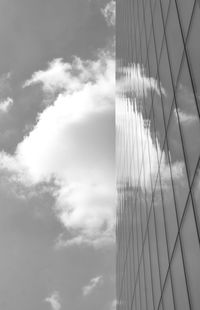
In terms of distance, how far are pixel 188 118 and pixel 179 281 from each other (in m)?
6.56

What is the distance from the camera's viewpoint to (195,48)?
1517cm

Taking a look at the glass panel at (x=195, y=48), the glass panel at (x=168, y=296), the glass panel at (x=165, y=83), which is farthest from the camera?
the glass panel at (x=165, y=83)

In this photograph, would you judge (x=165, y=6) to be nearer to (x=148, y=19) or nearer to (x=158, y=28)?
(x=158, y=28)

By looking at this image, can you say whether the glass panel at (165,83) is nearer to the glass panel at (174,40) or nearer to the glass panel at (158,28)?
the glass panel at (174,40)

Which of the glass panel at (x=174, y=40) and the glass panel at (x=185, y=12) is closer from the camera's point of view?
the glass panel at (x=185, y=12)

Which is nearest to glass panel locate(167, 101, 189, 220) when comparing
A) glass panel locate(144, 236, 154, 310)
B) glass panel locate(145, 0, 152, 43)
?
glass panel locate(144, 236, 154, 310)

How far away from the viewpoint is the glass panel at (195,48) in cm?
1487

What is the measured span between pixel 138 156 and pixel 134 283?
10.3m

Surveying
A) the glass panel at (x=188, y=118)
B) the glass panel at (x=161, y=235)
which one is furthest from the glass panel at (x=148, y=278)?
the glass panel at (x=188, y=118)

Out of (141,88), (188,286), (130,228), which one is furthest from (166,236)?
(130,228)

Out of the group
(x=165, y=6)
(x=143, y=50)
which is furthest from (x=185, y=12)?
(x=143, y=50)

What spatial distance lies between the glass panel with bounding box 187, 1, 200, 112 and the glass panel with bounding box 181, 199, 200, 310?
15.0 feet

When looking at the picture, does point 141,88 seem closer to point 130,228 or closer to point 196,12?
point 130,228

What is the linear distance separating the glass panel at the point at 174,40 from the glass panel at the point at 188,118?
98cm
